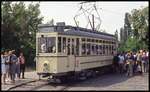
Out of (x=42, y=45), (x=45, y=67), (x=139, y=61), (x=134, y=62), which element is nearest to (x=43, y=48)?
A: (x=42, y=45)

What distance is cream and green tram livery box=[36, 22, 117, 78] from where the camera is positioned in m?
14.0

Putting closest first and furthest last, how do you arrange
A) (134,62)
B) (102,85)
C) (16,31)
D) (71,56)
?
(102,85), (71,56), (134,62), (16,31)

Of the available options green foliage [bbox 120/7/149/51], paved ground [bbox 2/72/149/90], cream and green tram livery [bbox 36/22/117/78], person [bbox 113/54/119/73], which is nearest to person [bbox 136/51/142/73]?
person [bbox 113/54/119/73]

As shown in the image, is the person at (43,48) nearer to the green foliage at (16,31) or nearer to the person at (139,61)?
the person at (139,61)

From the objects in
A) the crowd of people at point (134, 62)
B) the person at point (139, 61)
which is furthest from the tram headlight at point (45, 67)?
the person at point (139, 61)

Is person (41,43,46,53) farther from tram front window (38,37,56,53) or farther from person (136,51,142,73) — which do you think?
person (136,51,142,73)

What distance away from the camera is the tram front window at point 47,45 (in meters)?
14.2

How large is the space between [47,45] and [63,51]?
2.87 ft

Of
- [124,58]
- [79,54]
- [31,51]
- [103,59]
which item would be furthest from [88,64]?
[31,51]

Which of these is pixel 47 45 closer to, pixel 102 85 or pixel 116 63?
pixel 102 85

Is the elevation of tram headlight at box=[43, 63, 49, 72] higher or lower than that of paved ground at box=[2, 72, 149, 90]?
higher

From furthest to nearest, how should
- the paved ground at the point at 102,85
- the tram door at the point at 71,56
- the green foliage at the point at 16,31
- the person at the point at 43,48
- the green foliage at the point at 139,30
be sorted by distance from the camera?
1. the green foliage at the point at 139,30
2. the green foliage at the point at 16,31
3. the tram door at the point at 71,56
4. the person at the point at 43,48
5. the paved ground at the point at 102,85

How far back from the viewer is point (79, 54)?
15414mm

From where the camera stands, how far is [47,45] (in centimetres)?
1439
